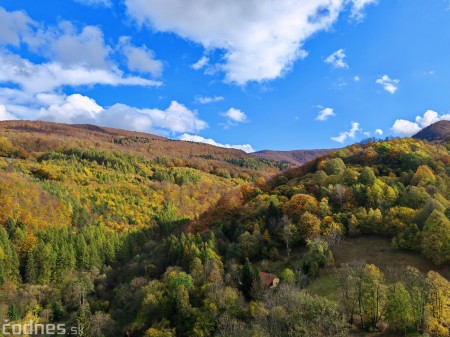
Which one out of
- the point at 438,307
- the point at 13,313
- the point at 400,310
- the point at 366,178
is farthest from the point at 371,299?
the point at 13,313

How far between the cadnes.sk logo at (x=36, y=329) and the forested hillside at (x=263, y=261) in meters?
1.83

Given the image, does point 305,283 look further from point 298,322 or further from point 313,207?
point 313,207

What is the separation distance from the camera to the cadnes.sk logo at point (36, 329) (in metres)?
63.9

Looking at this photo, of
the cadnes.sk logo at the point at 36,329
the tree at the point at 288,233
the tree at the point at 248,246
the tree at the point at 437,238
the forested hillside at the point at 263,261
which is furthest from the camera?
the tree at the point at 248,246

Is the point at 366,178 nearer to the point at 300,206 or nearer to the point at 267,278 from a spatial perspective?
the point at 300,206

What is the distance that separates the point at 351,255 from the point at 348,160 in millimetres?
52772

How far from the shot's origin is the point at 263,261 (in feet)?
229

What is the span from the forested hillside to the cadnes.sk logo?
72.0 inches

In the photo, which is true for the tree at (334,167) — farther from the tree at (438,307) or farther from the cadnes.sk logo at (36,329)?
the cadnes.sk logo at (36,329)

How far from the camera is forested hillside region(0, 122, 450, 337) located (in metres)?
44.4

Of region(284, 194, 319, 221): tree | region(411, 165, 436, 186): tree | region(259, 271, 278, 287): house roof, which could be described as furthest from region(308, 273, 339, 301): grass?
region(411, 165, 436, 186): tree

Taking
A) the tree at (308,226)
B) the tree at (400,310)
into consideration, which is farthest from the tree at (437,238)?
the tree at (308,226)

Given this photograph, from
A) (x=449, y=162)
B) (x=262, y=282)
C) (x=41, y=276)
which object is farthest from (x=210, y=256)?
(x=449, y=162)

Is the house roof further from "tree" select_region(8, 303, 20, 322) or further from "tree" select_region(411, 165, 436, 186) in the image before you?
"tree" select_region(8, 303, 20, 322)
